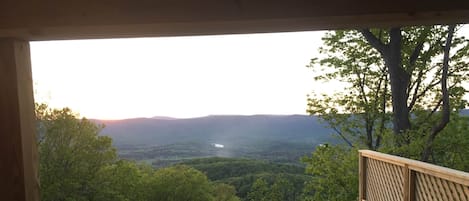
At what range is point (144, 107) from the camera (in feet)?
48.6

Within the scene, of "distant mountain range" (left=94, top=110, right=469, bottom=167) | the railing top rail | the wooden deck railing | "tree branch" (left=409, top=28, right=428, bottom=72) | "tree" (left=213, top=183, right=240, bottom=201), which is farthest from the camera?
"tree" (left=213, top=183, right=240, bottom=201)

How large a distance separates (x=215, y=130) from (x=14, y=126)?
628 inches

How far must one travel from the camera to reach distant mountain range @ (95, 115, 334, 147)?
14109mm

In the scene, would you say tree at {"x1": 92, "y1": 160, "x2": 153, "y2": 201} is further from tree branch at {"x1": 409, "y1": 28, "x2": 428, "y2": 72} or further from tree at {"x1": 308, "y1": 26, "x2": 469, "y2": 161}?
tree branch at {"x1": 409, "y1": 28, "x2": 428, "y2": 72}

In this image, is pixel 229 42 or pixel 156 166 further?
pixel 156 166

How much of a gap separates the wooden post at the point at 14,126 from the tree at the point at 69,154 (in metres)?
11.9

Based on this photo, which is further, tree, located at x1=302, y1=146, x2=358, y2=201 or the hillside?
the hillside

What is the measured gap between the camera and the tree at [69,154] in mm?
12086

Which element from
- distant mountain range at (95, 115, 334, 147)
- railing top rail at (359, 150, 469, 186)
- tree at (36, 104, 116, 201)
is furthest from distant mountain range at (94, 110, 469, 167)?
railing top rail at (359, 150, 469, 186)

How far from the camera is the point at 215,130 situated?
1675 centimetres

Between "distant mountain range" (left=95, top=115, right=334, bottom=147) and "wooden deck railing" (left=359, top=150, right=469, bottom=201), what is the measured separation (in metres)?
7.72

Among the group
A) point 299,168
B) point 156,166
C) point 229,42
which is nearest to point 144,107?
point 156,166

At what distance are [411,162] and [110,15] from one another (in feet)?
10.9

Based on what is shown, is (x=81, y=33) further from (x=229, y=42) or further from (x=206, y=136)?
(x=206, y=136)
